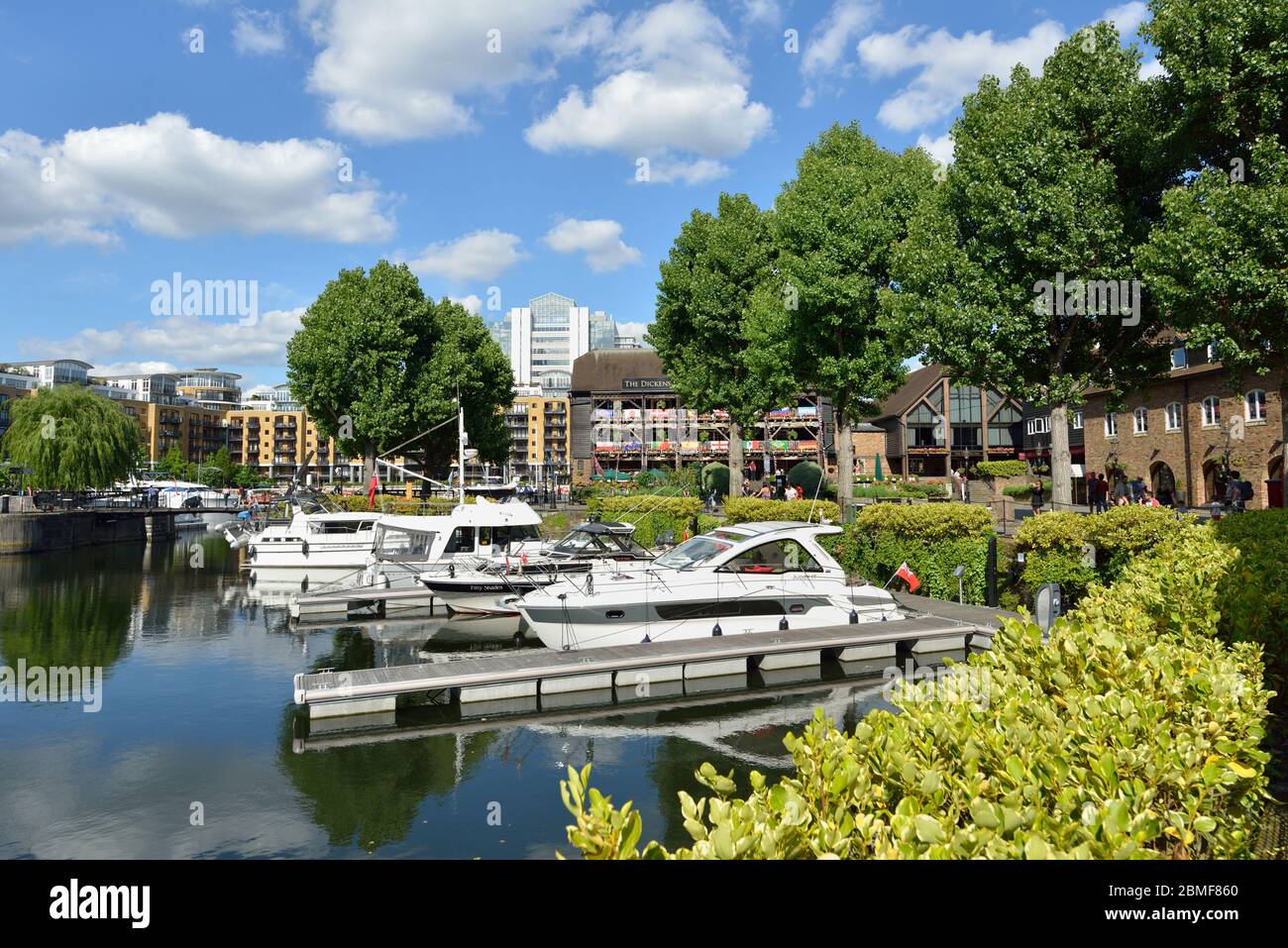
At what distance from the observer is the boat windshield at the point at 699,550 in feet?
60.1

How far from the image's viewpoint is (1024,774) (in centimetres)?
392

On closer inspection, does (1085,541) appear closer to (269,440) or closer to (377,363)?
(377,363)

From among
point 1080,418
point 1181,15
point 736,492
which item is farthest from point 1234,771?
point 1080,418

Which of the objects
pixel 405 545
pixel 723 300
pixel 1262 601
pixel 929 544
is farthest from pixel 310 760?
pixel 723 300

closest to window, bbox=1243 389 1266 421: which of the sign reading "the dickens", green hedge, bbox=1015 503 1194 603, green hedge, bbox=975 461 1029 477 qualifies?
green hedge, bbox=1015 503 1194 603

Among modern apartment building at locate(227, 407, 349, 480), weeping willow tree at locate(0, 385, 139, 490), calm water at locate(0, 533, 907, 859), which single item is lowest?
calm water at locate(0, 533, 907, 859)

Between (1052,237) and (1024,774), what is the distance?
20612 millimetres

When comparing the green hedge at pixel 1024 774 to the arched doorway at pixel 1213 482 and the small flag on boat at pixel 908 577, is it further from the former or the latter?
the arched doorway at pixel 1213 482

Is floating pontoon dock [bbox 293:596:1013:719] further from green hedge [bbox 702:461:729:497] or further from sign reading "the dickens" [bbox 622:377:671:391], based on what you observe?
sign reading "the dickens" [bbox 622:377:671:391]

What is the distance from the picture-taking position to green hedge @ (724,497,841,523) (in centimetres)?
2577

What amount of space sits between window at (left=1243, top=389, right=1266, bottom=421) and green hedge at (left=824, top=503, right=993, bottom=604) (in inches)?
672

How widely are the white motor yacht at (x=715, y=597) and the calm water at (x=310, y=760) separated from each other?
2255 mm
